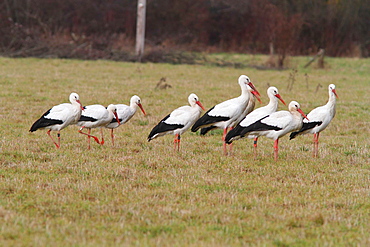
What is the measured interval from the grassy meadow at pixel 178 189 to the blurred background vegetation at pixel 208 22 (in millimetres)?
21940

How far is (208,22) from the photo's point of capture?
44.5m

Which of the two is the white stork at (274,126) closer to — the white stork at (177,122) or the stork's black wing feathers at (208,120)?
the stork's black wing feathers at (208,120)

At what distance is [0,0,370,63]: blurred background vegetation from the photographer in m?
35.8

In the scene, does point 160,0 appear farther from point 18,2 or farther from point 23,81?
point 23,81

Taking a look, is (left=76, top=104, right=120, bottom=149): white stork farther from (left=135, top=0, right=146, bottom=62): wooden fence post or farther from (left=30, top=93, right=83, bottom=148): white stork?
(left=135, top=0, right=146, bottom=62): wooden fence post

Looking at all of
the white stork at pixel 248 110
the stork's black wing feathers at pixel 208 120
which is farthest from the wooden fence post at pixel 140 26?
the stork's black wing feathers at pixel 208 120

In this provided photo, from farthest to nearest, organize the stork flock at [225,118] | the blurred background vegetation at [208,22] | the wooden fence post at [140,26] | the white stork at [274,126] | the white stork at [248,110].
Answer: the blurred background vegetation at [208,22] → the wooden fence post at [140,26] → the white stork at [248,110] → the stork flock at [225,118] → the white stork at [274,126]

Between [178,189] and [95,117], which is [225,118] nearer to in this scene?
[95,117]

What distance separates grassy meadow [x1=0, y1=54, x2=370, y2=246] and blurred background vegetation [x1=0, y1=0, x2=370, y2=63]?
2194 cm

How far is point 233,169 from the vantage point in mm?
7684

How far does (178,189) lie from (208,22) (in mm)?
39153

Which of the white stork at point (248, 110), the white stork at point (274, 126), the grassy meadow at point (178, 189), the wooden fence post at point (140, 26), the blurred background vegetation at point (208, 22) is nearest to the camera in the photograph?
the grassy meadow at point (178, 189)

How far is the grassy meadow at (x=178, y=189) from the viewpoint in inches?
193

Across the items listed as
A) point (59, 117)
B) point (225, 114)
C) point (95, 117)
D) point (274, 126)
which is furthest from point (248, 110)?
point (59, 117)
